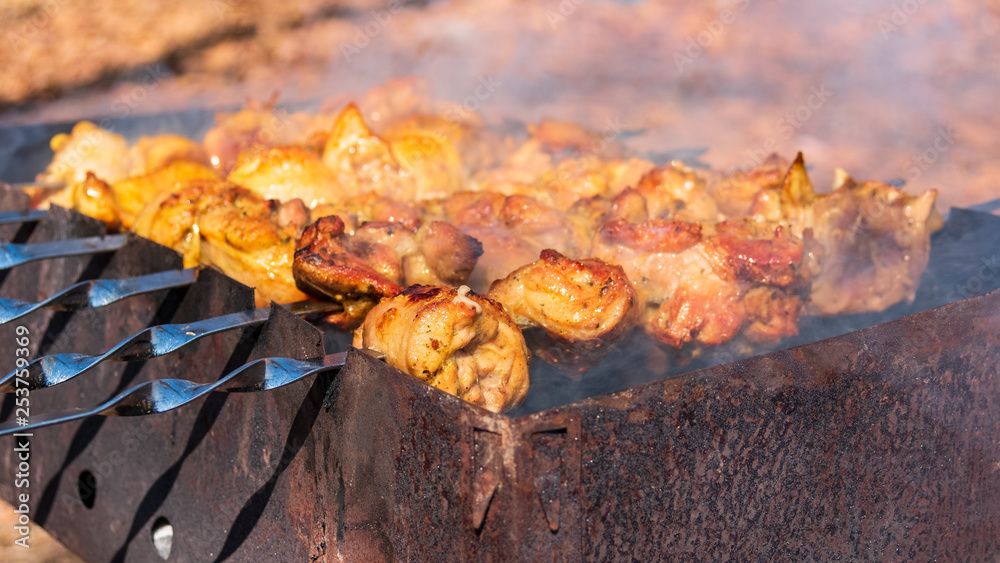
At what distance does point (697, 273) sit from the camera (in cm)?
260

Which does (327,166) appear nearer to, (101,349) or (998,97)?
(101,349)

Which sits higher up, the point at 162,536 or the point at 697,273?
the point at 697,273

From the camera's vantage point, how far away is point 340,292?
7.72 ft

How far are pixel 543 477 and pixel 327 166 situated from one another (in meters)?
2.34

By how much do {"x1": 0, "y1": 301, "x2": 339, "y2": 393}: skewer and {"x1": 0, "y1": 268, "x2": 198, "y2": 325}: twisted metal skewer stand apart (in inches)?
10.2

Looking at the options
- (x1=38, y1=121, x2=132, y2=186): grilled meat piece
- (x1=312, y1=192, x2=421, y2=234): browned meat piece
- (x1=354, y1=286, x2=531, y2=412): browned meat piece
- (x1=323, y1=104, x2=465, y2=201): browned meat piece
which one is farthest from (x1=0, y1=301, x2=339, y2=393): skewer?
(x1=38, y1=121, x2=132, y2=186): grilled meat piece

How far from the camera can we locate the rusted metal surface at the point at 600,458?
5.17ft

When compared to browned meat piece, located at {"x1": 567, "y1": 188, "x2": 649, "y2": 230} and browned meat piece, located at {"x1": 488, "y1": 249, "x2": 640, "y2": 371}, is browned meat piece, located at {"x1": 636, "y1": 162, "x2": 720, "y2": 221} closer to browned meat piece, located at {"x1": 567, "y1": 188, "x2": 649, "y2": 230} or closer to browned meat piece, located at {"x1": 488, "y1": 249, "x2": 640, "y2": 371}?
browned meat piece, located at {"x1": 567, "y1": 188, "x2": 649, "y2": 230}

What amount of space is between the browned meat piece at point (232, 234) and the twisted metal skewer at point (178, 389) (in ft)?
2.82

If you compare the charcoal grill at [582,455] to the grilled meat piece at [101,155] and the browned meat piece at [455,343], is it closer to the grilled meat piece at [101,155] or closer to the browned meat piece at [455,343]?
the browned meat piece at [455,343]

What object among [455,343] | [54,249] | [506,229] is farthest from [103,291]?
[506,229]

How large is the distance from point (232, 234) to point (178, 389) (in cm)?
108

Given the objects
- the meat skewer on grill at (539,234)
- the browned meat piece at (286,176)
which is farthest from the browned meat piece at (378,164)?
the browned meat piece at (286,176)

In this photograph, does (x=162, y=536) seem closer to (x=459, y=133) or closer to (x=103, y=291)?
(x=103, y=291)
